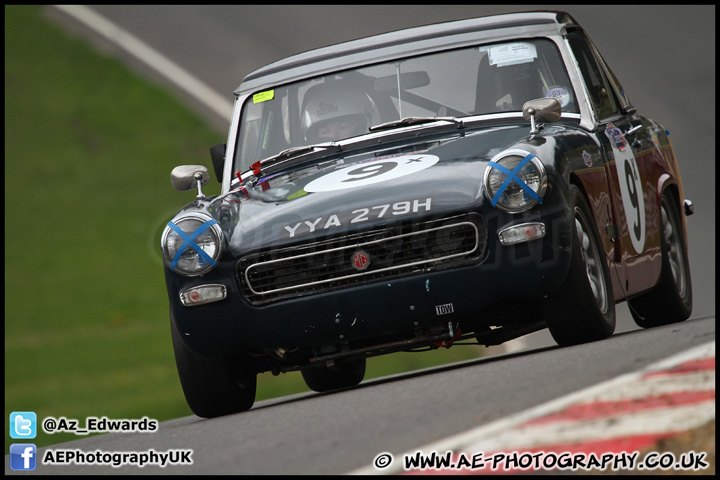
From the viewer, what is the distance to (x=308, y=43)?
19734 millimetres

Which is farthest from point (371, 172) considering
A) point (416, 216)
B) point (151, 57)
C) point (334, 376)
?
point (151, 57)

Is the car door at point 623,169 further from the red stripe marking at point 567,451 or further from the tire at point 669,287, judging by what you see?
the red stripe marking at point 567,451

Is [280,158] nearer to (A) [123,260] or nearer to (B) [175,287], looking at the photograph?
(B) [175,287]

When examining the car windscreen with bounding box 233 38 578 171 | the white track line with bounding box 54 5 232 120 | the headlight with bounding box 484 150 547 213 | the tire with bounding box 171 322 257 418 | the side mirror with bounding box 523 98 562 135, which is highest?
the white track line with bounding box 54 5 232 120

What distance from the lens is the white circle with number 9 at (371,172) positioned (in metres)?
5.61

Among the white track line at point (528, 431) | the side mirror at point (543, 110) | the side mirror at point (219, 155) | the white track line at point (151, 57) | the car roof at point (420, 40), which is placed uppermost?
the white track line at point (151, 57)

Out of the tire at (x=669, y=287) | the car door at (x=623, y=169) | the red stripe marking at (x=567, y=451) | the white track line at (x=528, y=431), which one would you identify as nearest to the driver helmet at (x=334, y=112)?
the car door at (x=623, y=169)

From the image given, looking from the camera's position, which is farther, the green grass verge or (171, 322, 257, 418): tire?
the green grass verge

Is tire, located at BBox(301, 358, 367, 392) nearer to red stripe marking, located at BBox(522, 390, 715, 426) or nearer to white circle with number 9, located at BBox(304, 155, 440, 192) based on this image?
white circle with number 9, located at BBox(304, 155, 440, 192)

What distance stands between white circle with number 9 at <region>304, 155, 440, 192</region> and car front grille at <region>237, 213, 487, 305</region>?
1.22 feet

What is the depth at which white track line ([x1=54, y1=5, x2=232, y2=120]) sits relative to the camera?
1818 centimetres

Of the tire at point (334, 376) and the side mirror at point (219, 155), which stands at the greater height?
the side mirror at point (219, 155)

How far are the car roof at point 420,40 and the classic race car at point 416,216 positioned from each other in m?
0.01

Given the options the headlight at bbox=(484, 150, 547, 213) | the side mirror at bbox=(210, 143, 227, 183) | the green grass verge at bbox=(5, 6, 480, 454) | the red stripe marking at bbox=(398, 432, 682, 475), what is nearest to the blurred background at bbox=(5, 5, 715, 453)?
the green grass verge at bbox=(5, 6, 480, 454)
